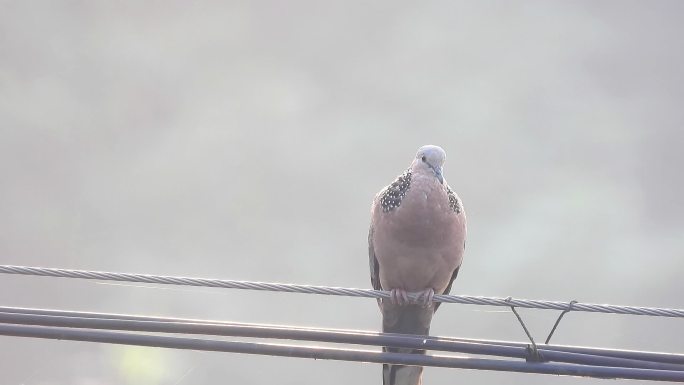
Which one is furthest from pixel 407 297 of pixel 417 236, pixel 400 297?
pixel 417 236

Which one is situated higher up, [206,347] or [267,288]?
[267,288]

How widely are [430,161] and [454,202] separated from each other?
0.36 metres

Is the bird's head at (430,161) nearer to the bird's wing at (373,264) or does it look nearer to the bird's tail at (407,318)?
the bird's wing at (373,264)

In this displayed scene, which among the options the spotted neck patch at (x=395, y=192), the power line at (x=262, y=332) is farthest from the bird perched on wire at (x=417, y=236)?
the power line at (x=262, y=332)

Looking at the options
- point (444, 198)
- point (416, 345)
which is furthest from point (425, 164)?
point (416, 345)

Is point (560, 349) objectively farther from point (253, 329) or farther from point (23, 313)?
point (23, 313)

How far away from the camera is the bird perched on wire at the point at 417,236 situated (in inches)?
224

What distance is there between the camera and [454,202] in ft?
19.3

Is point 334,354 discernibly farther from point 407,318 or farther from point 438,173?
point 407,318

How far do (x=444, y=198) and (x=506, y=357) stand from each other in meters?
2.20

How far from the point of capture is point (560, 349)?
12.0ft

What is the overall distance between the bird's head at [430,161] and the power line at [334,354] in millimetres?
2505

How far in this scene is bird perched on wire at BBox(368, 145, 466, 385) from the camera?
5699mm

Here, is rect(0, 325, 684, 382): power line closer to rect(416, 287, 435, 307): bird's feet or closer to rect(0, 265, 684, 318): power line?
rect(0, 265, 684, 318): power line
